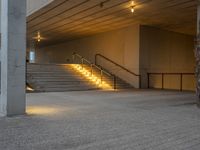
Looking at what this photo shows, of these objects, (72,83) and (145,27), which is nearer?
(72,83)

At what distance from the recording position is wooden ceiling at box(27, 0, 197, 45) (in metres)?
10.5

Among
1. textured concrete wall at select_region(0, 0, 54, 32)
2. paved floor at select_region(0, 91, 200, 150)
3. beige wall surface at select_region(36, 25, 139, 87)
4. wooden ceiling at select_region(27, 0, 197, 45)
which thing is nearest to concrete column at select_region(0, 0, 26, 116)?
paved floor at select_region(0, 91, 200, 150)

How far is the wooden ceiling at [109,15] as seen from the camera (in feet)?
34.6

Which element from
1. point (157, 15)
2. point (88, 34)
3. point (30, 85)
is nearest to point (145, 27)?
point (157, 15)

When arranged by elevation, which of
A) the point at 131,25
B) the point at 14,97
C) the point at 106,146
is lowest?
the point at 106,146

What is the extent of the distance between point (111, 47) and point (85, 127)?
488 inches

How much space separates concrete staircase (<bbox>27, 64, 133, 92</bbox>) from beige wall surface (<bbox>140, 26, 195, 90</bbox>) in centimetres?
178

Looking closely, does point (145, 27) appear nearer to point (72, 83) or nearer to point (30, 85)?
point (72, 83)

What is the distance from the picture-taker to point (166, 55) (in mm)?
15992

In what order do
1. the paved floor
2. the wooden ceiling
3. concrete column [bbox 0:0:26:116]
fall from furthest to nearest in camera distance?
the wooden ceiling → concrete column [bbox 0:0:26:116] → the paved floor

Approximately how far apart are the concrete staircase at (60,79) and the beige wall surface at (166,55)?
1777 millimetres

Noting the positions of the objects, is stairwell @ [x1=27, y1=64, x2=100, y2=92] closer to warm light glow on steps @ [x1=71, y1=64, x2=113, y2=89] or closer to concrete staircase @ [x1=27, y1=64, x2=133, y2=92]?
concrete staircase @ [x1=27, y1=64, x2=133, y2=92]

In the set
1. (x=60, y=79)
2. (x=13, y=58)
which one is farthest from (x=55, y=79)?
(x=13, y=58)

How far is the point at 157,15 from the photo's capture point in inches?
483
